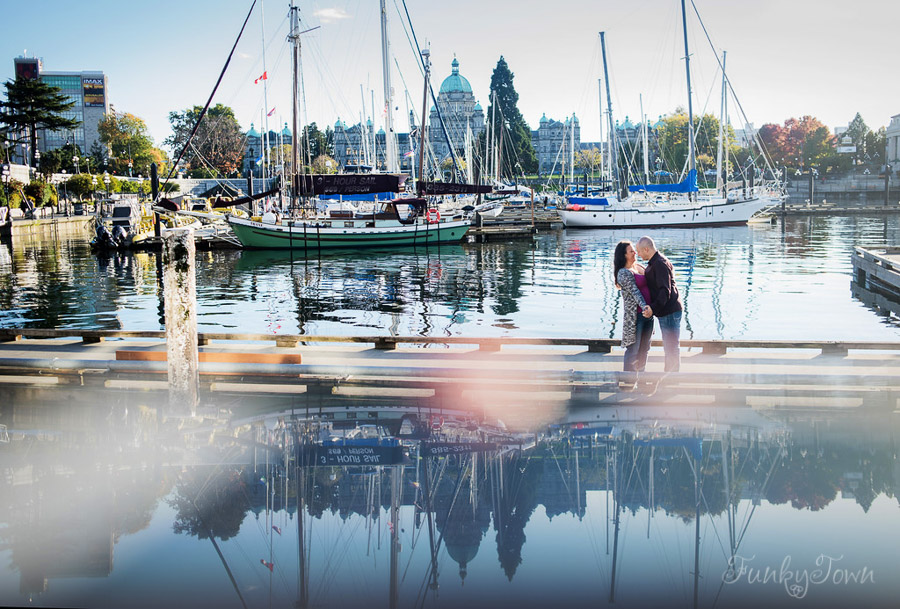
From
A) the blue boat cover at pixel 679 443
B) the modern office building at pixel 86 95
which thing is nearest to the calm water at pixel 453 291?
the blue boat cover at pixel 679 443

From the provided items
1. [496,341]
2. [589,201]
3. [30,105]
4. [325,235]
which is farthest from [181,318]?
[30,105]

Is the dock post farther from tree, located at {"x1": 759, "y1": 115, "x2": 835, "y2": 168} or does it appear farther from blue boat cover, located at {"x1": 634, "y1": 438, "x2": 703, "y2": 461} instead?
tree, located at {"x1": 759, "y1": 115, "x2": 835, "y2": 168}

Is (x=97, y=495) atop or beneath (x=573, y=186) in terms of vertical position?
beneath

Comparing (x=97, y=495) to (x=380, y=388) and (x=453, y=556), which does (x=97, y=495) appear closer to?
(x=453, y=556)

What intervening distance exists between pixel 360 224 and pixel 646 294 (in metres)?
38.3

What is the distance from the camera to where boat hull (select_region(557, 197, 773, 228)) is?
61906 millimetres

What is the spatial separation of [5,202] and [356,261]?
41.2 m

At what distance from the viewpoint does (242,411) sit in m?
8.52

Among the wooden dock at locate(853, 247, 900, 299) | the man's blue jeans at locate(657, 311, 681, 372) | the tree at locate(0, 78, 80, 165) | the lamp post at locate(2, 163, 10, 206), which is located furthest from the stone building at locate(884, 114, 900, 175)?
the man's blue jeans at locate(657, 311, 681, 372)

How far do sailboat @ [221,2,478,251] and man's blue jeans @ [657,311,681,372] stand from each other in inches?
1317

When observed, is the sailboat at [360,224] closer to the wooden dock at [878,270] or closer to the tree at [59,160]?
the wooden dock at [878,270]

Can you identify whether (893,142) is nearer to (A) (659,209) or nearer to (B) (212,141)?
(A) (659,209)

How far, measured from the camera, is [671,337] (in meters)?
8.83

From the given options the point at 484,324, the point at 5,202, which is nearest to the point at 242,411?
the point at 484,324
